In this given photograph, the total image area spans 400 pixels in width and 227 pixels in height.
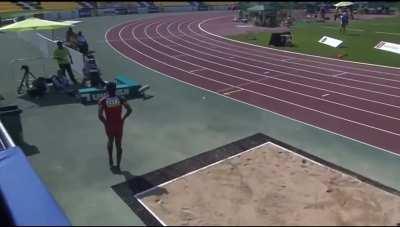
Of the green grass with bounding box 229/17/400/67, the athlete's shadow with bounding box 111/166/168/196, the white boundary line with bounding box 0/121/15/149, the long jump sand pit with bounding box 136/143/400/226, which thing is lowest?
the athlete's shadow with bounding box 111/166/168/196

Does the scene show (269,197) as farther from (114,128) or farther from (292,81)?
(292,81)

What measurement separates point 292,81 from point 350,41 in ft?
41.9

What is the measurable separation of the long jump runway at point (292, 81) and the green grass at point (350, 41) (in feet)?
5.13

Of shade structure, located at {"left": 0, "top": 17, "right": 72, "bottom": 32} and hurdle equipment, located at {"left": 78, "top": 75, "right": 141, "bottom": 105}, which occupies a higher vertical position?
shade structure, located at {"left": 0, "top": 17, "right": 72, "bottom": 32}

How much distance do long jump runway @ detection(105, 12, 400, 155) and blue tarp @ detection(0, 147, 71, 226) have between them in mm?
8257

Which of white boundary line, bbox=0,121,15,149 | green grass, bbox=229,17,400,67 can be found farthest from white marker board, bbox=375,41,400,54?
white boundary line, bbox=0,121,15,149

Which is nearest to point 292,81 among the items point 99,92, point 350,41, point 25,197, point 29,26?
point 99,92

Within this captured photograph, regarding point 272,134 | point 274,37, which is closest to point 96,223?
point 272,134

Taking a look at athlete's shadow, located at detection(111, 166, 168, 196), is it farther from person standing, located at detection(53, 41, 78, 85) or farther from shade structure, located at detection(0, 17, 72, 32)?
shade structure, located at detection(0, 17, 72, 32)

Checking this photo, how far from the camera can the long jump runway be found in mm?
12703

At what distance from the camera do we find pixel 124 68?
19891mm

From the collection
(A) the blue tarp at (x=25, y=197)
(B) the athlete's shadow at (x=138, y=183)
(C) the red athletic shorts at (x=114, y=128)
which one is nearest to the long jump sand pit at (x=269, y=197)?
(B) the athlete's shadow at (x=138, y=183)

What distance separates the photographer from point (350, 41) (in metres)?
28.2

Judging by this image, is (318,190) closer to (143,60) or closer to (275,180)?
(275,180)
